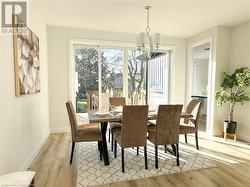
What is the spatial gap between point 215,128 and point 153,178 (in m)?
2.62

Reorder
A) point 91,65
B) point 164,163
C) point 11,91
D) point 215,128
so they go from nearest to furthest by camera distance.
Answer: point 11,91 → point 164,163 → point 215,128 → point 91,65

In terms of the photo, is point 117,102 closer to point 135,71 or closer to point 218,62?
point 135,71

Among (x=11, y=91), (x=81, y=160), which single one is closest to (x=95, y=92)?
(x=81, y=160)

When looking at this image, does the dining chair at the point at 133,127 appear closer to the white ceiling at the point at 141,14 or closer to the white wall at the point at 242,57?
the white ceiling at the point at 141,14

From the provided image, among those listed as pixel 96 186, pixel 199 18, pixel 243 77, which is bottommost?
pixel 96 186

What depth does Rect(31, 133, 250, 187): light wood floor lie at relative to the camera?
2.11 meters

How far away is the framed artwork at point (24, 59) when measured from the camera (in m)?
2.12

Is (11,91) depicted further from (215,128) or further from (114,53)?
(215,128)

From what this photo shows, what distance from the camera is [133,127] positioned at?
235 centimetres

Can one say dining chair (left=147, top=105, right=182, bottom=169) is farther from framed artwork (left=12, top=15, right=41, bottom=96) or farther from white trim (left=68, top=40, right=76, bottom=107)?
white trim (left=68, top=40, right=76, bottom=107)

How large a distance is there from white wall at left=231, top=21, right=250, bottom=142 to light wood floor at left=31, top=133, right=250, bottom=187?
0.57 m

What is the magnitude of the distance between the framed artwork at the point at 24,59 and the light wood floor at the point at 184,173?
3.75ft

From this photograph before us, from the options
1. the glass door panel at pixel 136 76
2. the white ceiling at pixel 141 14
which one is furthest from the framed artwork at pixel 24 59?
the glass door panel at pixel 136 76

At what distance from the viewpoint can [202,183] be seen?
211 cm
